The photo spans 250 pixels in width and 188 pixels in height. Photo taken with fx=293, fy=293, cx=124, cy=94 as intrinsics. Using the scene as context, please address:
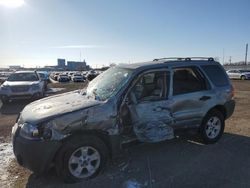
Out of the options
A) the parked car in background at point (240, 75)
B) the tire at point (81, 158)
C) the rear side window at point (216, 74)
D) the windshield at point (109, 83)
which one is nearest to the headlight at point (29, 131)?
the tire at point (81, 158)

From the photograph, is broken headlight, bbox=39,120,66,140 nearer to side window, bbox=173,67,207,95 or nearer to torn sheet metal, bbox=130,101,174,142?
torn sheet metal, bbox=130,101,174,142

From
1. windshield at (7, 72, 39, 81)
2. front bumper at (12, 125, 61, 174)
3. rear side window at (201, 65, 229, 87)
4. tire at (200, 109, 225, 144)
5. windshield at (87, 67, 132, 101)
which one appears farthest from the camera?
windshield at (7, 72, 39, 81)

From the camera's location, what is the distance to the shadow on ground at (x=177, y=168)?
4.33 meters

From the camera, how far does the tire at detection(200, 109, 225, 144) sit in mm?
6012

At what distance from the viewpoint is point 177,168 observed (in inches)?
192

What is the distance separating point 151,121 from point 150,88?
63cm

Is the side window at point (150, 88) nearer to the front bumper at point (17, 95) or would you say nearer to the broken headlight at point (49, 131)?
the broken headlight at point (49, 131)

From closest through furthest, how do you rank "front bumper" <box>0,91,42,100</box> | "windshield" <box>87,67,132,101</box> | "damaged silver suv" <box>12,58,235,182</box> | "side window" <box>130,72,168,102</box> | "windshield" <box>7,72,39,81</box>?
"damaged silver suv" <box>12,58,235,182</box>, "windshield" <box>87,67,132,101</box>, "side window" <box>130,72,168,102</box>, "front bumper" <box>0,91,42,100</box>, "windshield" <box>7,72,39,81</box>

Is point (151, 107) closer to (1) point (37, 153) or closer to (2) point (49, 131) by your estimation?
(2) point (49, 131)

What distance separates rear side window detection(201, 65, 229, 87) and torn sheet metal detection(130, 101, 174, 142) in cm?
152

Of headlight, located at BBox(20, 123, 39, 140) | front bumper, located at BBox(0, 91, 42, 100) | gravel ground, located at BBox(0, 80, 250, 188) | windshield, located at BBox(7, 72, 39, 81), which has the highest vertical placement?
windshield, located at BBox(7, 72, 39, 81)

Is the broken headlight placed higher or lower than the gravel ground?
higher

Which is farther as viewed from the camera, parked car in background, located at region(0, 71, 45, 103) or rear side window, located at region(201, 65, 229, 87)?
parked car in background, located at region(0, 71, 45, 103)

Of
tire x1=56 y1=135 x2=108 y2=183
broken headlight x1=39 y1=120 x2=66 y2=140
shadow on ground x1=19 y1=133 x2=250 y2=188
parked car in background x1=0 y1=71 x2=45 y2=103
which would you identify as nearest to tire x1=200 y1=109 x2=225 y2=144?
shadow on ground x1=19 y1=133 x2=250 y2=188
